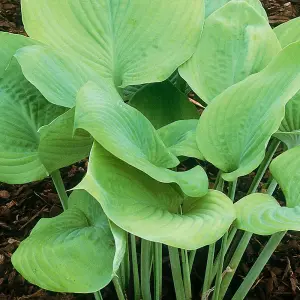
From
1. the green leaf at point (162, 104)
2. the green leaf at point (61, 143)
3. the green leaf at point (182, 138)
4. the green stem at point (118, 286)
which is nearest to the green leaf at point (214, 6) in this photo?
the green leaf at point (162, 104)

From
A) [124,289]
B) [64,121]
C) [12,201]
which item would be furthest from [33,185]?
[64,121]

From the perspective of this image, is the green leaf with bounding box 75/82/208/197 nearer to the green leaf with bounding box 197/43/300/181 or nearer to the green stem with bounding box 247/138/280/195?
the green leaf with bounding box 197/43/300/181

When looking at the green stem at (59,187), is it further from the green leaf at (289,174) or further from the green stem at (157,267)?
the green leaf at (289,174)

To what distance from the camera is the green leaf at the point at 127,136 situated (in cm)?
73

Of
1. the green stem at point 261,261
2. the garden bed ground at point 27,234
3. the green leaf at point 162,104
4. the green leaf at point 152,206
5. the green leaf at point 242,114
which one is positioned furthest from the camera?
the garden bed ground at point 27,234

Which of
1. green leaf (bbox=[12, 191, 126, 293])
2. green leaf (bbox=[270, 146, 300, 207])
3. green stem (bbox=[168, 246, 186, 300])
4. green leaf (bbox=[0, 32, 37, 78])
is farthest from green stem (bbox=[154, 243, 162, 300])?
green leaf (bbox=[0, 32, 37, 78])

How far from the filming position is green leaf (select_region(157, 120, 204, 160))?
2.79 ft

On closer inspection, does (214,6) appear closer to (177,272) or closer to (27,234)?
(177,272)

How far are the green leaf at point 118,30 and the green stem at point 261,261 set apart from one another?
0.33 metres

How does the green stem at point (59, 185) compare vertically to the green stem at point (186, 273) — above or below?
Result: above

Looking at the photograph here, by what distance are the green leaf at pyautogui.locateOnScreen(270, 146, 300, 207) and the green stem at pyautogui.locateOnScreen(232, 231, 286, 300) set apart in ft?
0.42

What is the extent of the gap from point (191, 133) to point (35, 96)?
27 centimetres

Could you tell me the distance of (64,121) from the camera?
2.62 feet

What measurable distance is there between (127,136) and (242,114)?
0.59 ft
